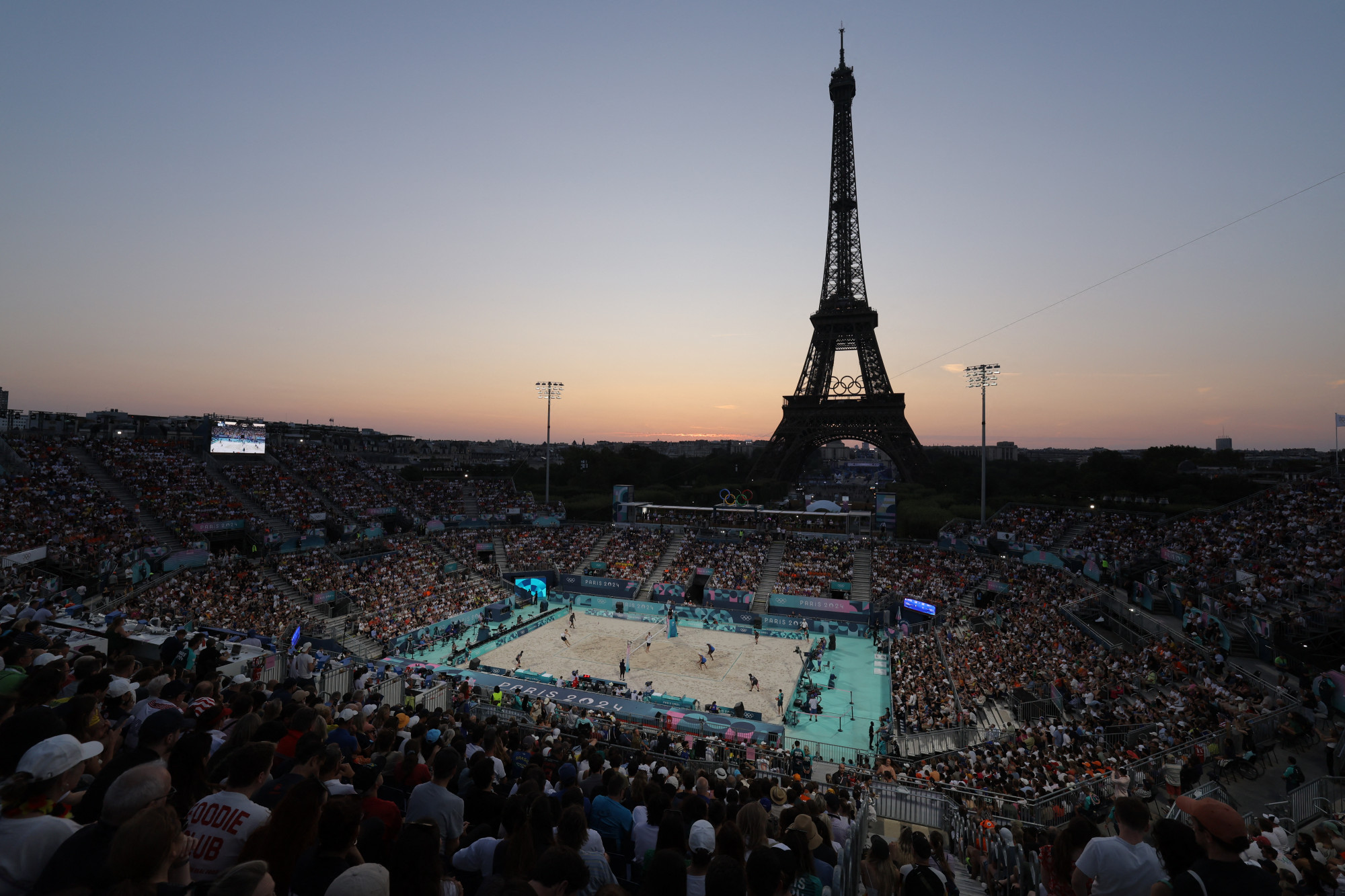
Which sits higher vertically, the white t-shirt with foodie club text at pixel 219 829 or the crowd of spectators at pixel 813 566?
the white t-shirt with foodie club text at pixel 219 829

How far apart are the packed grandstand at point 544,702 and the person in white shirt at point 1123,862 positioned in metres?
1.10

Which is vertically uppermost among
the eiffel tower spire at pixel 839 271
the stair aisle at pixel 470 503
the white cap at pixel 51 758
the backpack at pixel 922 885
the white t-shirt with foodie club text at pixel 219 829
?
the eiffel tower spire at pixel 839 271

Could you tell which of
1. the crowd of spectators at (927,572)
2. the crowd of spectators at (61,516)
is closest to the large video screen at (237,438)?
the crowd of spectators at (61,516)

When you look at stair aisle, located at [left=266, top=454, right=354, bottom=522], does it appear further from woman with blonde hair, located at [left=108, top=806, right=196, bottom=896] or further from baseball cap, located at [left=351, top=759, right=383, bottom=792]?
woman with blonde hair, located at [left=108, top=806, right=196, bottom=896]

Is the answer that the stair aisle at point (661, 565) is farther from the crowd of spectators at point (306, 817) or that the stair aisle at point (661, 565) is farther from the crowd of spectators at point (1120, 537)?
the crowd of spectators at point (306, 817)

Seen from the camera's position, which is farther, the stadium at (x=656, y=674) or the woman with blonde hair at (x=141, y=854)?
the stadium at (x=656, y=674)

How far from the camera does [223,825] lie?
137 inches

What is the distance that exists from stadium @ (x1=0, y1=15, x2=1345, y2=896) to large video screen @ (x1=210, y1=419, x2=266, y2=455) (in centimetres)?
26

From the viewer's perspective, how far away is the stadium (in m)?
3.82

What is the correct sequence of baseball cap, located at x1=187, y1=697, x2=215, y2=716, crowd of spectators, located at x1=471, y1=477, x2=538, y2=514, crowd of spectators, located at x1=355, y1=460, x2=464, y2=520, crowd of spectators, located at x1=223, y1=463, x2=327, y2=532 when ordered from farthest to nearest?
crowd of spectators, located at x1=471, y1=477, x2=538, y2=514 < crowd of spectators, located at x1=355, y1=460, x2=464, y2=520 < crowd of spectators, located at x1=223, y1=463, x2=327, y2=532 < baseball cap, located at x1=187, y1=697, x2=215, y2=716

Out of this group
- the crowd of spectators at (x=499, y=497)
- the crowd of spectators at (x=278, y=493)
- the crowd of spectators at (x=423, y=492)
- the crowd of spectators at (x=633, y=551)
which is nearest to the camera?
the crowd of spectators at (x=278, y=493)

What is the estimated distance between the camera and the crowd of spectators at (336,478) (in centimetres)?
4247

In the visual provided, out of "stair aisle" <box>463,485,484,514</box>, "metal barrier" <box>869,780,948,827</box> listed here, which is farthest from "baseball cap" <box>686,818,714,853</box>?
"stair aisle" <box>463,485,484,514</box>

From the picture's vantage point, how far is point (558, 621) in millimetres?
35562
